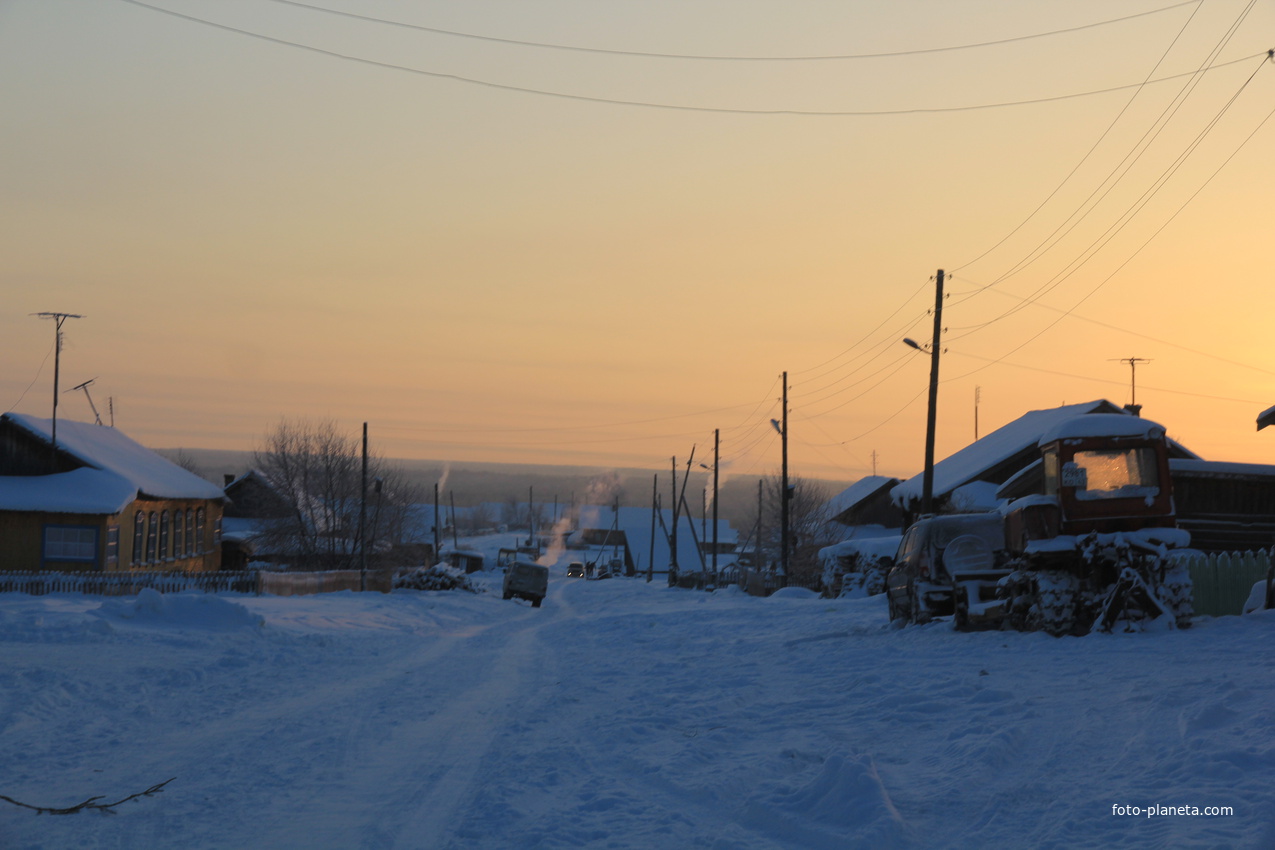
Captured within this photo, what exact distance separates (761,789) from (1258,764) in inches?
147

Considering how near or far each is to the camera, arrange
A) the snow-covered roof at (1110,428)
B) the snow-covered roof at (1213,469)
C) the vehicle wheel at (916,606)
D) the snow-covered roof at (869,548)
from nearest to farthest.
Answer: the snow-covered roof at (1110,428) → the vehicle wheel at (916,606) → the snow-covered roof at (1213,469) → the snow-covered roof at (869,548)

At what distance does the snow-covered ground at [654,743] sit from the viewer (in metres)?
6.86

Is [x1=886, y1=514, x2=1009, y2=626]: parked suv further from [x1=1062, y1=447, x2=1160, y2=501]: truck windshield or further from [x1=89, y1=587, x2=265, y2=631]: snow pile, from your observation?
[x1=89, y1=587, x2=265, y2=631]: snow pile

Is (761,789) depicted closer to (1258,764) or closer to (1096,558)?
(1258,764)

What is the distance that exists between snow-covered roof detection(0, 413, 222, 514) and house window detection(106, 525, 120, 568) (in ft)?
5.15

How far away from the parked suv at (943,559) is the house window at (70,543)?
3211 centimetres

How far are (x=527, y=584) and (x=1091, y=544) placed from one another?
38994mm

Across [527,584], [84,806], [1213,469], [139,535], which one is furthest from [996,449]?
[84,806]

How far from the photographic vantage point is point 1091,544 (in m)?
15.8

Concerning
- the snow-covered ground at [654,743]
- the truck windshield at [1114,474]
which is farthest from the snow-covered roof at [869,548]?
the snow-covered ground at [654,743]

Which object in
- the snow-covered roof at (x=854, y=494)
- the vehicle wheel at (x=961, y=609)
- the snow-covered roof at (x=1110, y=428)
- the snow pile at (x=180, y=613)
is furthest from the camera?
the snow-covered roof at (x=854, y=494)

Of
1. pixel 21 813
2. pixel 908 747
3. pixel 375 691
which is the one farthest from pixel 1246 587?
pixel 21 813

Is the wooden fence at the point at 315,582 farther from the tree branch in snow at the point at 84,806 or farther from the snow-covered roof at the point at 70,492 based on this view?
the tree branch in snow at the point at 84,806

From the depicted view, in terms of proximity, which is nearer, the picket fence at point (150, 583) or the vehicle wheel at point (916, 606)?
the vehicle wheel at point (916, 606)
